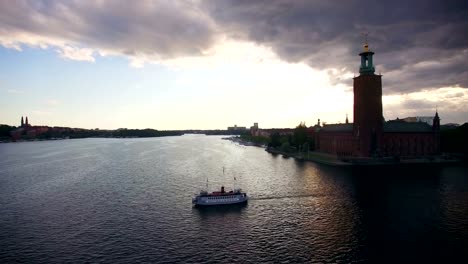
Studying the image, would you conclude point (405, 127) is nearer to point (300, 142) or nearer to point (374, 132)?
point (374, 132)

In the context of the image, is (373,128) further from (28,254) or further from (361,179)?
(28,254)

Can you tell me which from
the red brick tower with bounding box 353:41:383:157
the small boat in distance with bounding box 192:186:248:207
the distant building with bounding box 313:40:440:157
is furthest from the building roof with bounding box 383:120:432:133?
the small boat in distance with bounding box 192:186:248:207

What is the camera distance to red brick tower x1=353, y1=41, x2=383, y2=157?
10106 cm

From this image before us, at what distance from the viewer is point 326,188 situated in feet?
203

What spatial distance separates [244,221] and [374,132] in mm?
69535

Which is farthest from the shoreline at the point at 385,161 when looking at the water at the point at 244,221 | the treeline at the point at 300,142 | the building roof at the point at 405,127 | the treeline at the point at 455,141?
the treeline at the point at 300,142

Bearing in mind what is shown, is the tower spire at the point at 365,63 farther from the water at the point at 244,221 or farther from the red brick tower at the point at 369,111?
the water at the point at 244,221

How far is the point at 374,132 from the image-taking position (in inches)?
3986

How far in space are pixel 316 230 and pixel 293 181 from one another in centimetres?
3128

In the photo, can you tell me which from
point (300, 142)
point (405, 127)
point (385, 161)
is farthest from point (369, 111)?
point (300, 142)

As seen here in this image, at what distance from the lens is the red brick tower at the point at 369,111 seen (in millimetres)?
101062

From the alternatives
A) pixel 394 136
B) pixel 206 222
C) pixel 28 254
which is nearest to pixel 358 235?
pixel 206 222

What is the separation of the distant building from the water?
27161mm

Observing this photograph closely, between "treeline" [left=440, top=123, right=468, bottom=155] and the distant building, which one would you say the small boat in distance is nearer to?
the distant building
